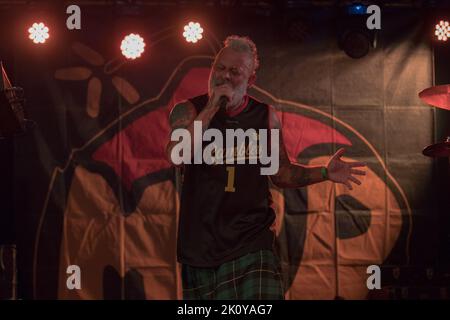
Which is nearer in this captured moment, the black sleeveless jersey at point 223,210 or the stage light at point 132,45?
the black sleeveless jersey at point 223,210

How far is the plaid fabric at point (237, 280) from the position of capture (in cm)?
486

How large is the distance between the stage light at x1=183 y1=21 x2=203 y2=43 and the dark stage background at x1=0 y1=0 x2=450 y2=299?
14 centimetres

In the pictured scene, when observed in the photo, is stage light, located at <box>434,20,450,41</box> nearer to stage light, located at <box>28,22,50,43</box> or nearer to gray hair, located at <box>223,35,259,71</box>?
gray hair, located at <box>223,35,259,71</box>

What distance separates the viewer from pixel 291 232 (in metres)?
6.34

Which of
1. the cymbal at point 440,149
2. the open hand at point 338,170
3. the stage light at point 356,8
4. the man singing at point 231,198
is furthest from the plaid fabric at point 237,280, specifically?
the stage light at point 356,8

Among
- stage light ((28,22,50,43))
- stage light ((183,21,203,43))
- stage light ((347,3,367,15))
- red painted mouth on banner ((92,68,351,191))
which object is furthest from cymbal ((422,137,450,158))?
stage light ((28,22,50,43))

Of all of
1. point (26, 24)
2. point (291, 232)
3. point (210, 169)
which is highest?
point (26, 24)

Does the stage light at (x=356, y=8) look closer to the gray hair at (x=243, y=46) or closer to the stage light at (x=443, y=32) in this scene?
the stage light at (x=443, y=32)

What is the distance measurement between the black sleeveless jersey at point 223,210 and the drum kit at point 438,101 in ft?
4.22

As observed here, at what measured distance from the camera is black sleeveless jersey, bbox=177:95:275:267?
5.00m

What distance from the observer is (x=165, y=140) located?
6336 millimetres
